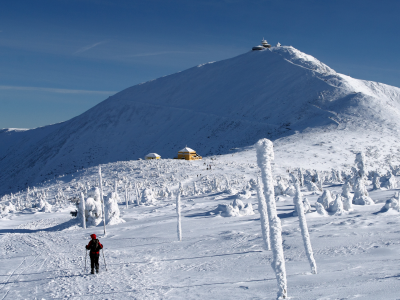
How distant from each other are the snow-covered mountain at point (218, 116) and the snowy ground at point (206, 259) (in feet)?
138

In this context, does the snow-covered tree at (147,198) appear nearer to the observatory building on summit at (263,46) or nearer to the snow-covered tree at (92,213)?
the snow-covered tree at (92,213)

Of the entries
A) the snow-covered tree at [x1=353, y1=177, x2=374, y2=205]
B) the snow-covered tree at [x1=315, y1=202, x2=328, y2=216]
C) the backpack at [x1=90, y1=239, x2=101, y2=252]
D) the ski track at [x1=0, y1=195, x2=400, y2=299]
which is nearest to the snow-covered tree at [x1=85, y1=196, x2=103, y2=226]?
the ski track at [x1=0, y1=195, x2=400, y2=299]

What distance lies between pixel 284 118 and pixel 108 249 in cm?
6726

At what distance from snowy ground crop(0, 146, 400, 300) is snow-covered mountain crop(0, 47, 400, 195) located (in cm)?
4213

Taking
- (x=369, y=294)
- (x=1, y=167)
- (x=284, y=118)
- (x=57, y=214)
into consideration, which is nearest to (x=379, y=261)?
(x=369, y=294)

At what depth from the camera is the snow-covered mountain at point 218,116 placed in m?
69.2

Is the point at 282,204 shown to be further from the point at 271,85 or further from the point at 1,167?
the point at 1,167

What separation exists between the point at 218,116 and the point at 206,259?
251 feet

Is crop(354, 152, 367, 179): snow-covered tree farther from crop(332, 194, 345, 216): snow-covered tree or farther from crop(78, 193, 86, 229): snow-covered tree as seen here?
crop(78, 193, 86, 229): snow-covered tree

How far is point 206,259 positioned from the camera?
37.0ft

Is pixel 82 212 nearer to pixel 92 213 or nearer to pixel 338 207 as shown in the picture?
pixel 92 213

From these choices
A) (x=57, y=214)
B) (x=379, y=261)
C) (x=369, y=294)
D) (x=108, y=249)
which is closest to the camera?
(x=369, y=294)

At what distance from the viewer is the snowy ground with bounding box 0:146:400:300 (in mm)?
7969

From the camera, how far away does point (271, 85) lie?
9175 cm
